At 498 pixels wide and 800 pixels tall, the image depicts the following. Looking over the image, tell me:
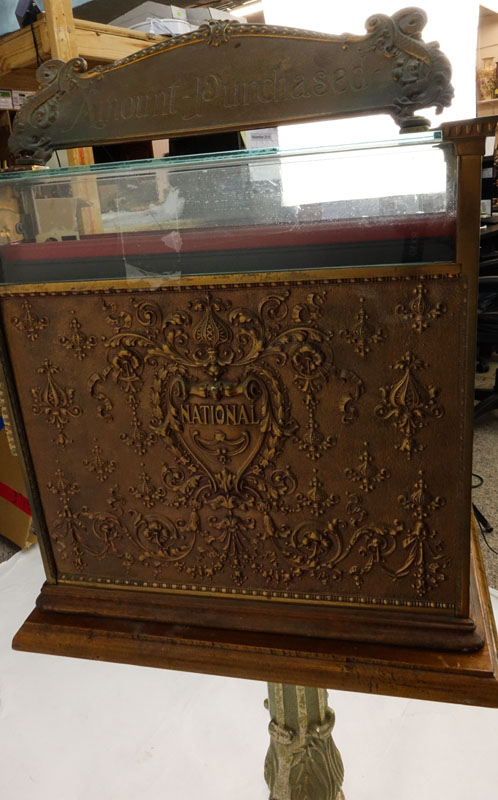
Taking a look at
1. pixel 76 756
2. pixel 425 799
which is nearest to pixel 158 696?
pixel 76 756

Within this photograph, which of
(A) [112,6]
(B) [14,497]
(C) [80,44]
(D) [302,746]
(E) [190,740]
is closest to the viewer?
(D) [302,746]

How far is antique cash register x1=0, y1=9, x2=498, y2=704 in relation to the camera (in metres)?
0.51

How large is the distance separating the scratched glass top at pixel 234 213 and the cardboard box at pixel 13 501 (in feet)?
5.03

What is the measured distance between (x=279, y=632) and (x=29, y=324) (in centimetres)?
36

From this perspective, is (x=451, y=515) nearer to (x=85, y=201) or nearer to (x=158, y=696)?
(x=85, y=201)

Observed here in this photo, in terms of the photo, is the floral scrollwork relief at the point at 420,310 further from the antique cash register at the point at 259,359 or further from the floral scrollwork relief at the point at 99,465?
the floral scrollwork relief at the point at 99,465

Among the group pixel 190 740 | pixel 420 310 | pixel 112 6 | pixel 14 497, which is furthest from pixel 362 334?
pixel 112 6

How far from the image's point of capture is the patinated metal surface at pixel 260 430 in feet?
1.72

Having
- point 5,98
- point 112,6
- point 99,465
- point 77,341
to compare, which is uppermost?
point 112,6

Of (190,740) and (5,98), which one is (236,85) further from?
(5,98)

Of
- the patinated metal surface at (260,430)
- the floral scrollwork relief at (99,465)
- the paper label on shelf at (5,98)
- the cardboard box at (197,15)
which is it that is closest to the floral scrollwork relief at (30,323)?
the patinated metal surface at (260,430)

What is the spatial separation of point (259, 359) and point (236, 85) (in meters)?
0.23

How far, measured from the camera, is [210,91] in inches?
22.3

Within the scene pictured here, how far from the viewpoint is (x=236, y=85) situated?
560 mm
